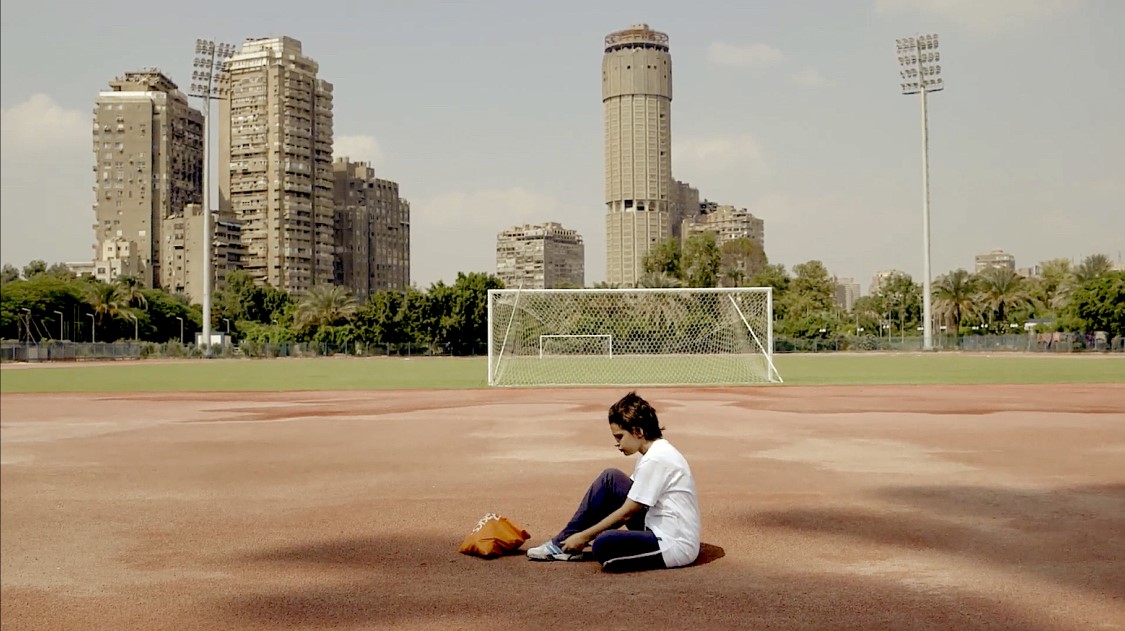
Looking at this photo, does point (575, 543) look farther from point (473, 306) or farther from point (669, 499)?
point (473, 306)

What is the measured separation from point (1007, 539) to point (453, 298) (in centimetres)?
7298

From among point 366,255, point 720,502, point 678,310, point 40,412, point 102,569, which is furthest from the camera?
point 366,255

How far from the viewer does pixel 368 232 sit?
81.6 meters

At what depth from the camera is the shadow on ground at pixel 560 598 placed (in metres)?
5.76

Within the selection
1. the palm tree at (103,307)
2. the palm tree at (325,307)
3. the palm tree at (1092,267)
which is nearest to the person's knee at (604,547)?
the palm tree at (325,307)

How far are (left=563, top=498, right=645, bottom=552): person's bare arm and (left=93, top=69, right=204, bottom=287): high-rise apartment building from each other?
369 cm

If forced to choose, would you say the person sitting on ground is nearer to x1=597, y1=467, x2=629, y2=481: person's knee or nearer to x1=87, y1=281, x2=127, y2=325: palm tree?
x1=597, y1=467, x2=629, y2=481: person's knee

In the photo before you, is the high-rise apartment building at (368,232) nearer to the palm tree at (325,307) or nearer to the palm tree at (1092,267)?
the palm tree at (325,307)

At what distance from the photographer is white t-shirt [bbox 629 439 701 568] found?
658 cm

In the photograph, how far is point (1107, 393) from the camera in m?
26.8

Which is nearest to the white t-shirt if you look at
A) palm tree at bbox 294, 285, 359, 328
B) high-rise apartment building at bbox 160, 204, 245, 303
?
high-rise apartment building at bbox 160, 204, 245, 303

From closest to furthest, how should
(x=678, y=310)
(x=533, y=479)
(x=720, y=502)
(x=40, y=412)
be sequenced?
(x=720, y=502)
(x=533, y=479)
(x=40, y=412)
(x=678, y=310)

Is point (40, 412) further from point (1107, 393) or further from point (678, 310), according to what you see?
point (678, 310)

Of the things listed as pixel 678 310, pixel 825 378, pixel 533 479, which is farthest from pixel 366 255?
pixel 533 479
